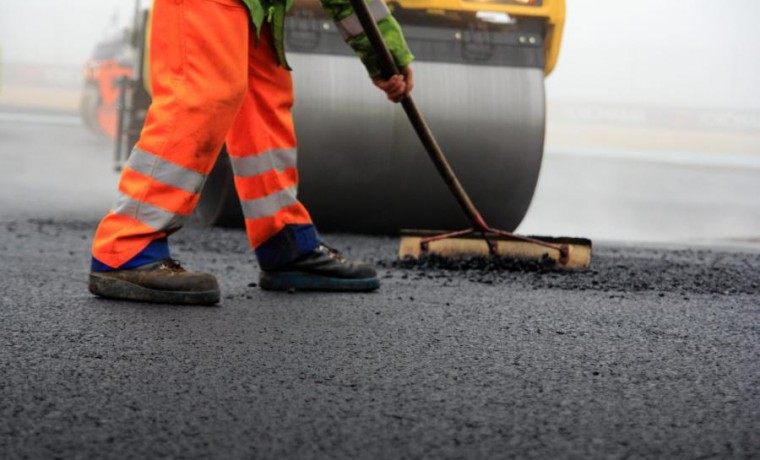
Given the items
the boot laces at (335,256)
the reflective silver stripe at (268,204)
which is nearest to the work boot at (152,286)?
the reflective silver stripe at (268,204)

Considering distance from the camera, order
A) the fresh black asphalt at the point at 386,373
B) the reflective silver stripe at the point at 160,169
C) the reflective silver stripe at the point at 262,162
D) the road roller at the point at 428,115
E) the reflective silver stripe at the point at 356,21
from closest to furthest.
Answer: the fresh black asphalt at the point at 386,373 < the reflective silver stripe at the point at 160,169 < the reflective silver stripe at the point at 262,162 < the reflective silver stripe at the point at 356,21 < the road roller at the point at 428,115

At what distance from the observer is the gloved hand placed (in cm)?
320

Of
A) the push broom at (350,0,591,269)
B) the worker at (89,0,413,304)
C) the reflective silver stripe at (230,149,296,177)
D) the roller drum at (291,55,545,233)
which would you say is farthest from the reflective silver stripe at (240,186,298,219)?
the roller drum at (291,55,545,233)

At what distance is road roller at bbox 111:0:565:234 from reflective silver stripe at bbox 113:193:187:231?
181cm

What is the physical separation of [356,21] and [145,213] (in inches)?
33.5

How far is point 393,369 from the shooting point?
202 centimetres

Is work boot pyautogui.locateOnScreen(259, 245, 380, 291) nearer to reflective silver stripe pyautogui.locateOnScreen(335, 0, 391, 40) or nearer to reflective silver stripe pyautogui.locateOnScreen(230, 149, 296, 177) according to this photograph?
reflective silver stripe pyautogui.locateOnScreen(230, 149, 296, 177)

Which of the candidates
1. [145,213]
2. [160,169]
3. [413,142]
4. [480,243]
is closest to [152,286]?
[145,213]

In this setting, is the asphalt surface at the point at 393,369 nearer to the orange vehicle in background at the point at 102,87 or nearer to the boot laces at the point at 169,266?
the boot laces at the point at 169,266

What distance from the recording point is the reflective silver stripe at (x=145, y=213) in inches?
109

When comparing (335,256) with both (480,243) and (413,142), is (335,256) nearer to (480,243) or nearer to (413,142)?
(480,243)

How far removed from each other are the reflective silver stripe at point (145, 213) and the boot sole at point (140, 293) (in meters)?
0.16

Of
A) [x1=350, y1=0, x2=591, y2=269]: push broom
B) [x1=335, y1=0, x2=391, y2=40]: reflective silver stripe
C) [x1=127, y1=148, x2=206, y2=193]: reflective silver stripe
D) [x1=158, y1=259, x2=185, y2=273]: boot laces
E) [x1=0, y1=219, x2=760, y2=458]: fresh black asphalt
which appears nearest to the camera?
[x1=0, y1=219, x2=760, y2=458]: fresh black asphalt

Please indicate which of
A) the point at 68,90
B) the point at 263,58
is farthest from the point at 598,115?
the point at 263,58
